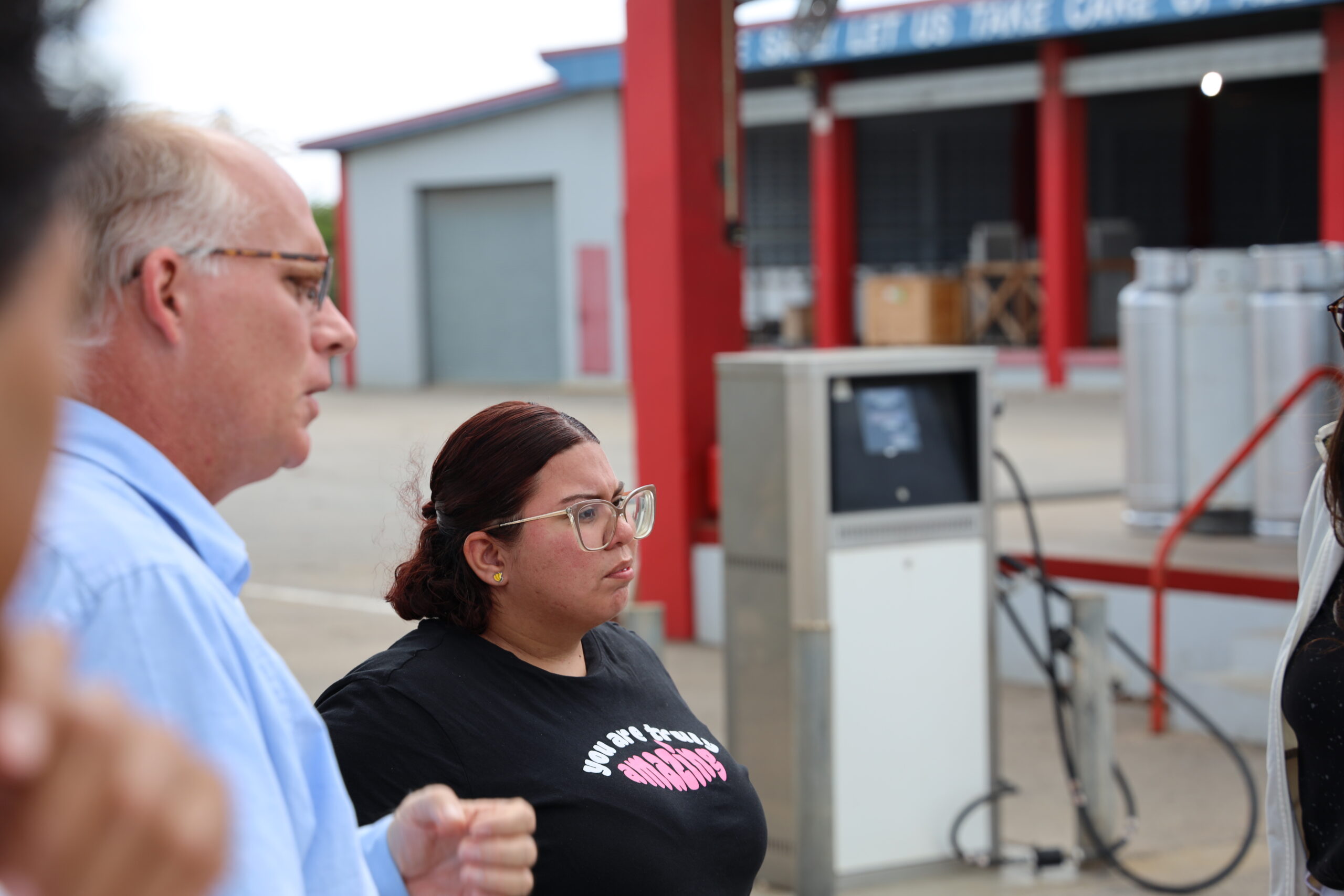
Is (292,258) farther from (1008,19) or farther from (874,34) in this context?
(874,34)

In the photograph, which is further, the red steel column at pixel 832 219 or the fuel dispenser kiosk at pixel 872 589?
the red steel column at pixel 832 219

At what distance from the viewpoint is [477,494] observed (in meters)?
2.33

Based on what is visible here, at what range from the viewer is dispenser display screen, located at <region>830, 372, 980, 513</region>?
4672 millimetres

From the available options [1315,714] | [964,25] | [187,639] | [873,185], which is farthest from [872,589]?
[873,185]

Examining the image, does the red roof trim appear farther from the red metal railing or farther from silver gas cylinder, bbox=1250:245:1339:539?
the red metal railing

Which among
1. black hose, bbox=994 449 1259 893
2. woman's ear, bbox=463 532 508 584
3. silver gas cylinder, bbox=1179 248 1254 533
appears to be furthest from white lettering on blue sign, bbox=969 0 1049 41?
woman's ear, bbox=463 532 508 584

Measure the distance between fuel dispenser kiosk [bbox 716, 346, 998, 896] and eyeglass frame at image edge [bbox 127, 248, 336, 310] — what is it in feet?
10.4

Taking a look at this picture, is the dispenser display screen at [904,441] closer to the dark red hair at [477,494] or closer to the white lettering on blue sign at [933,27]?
the dark red hair at [477,494]

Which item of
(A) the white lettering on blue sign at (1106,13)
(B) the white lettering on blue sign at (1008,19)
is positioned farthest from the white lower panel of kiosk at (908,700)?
(B) the white lettering on blue sign at (1008,19)

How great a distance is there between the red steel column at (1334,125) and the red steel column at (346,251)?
16.3 metres

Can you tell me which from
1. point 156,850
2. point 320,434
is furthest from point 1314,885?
point 320,434

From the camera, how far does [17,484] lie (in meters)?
0.52

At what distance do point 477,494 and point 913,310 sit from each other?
20.2 meters

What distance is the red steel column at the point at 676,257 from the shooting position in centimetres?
768
